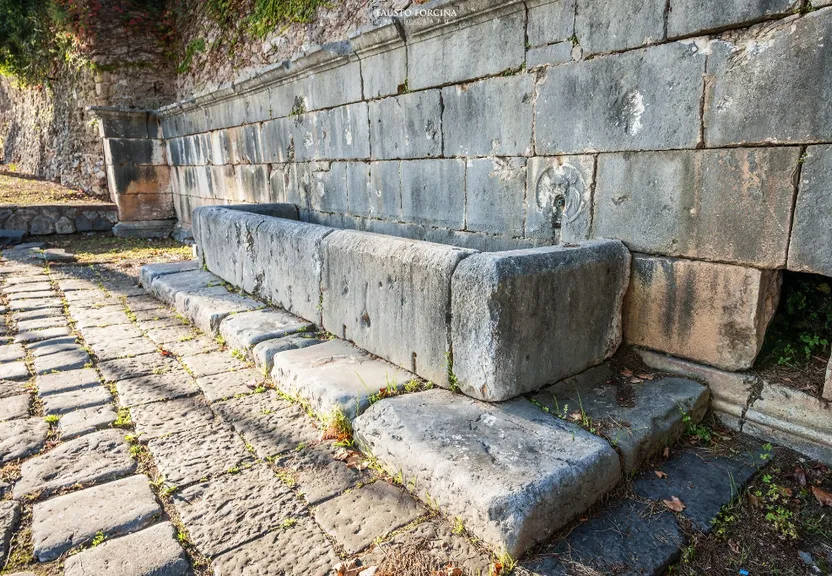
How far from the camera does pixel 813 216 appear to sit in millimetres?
2232

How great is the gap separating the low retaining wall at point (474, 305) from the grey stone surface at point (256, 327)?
329 mm

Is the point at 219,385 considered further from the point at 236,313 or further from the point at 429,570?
the point at 429,570

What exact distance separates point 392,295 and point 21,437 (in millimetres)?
2087

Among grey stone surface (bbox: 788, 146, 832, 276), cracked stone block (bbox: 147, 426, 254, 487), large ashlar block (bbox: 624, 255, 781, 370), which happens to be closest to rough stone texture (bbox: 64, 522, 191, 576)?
cracked stone block (bbox: 147, 426, 254, 487)

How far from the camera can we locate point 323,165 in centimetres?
570

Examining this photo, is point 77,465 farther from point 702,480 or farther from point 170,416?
point 702,480

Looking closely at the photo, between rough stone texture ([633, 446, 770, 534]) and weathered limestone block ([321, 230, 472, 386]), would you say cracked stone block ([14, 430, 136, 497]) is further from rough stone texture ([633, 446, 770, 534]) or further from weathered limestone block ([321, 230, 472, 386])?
rough stone texture ([633, 446, 770, 534])

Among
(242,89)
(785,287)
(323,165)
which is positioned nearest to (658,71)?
(785,287)

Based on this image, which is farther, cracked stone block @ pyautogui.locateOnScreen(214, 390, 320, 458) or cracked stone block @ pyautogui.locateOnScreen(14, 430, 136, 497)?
cracked stone block @ pyautogui.locateOnScreen(214, 390, 320, 458)

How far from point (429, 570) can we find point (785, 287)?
92.6 inches

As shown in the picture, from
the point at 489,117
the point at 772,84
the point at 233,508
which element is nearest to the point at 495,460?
the point at 233,508

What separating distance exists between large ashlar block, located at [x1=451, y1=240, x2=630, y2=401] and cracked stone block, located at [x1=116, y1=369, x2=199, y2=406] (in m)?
1.83

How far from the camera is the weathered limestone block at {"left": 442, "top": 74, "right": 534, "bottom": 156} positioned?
3434mm

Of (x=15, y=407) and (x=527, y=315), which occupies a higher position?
(x=527, y=315)
